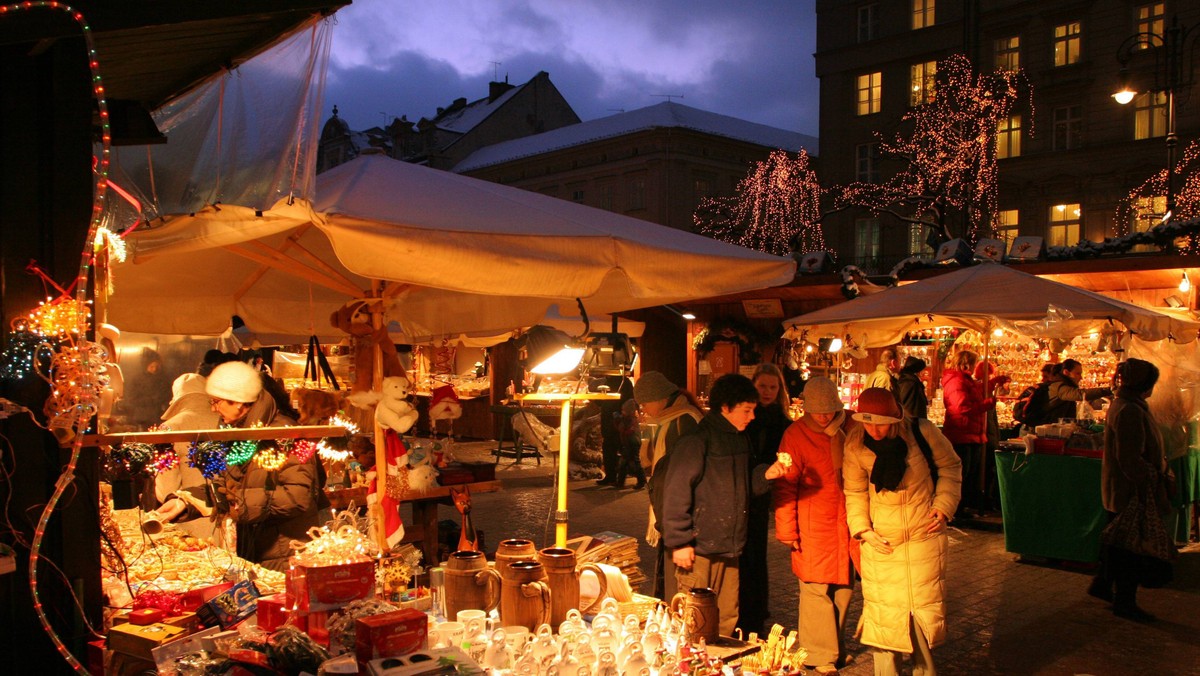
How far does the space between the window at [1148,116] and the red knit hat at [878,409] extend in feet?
77.4

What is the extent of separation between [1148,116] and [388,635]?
27242 millimetres

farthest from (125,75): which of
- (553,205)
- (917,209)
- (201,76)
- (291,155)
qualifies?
(917,209)

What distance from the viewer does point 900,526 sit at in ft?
15.2

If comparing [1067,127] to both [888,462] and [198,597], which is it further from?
[198,597]

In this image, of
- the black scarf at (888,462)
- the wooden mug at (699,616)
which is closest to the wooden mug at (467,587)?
the wooden mug at (699,616)

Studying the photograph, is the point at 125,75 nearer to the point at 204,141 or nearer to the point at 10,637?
the point at 204,141

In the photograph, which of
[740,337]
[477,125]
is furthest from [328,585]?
[477,125]

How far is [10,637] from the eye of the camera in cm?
215

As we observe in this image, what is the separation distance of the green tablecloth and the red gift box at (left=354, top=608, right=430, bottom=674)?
7217 mm

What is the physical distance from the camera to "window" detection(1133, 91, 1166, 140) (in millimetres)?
23078

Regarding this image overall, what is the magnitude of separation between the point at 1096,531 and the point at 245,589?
762 cm

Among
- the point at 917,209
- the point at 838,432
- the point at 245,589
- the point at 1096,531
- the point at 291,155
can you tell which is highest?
the point at 917,209

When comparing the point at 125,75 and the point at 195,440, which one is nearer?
the point at 195,440

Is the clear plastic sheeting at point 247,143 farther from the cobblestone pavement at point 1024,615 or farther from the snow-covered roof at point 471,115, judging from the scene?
the snow-covered roof at point 471,115
